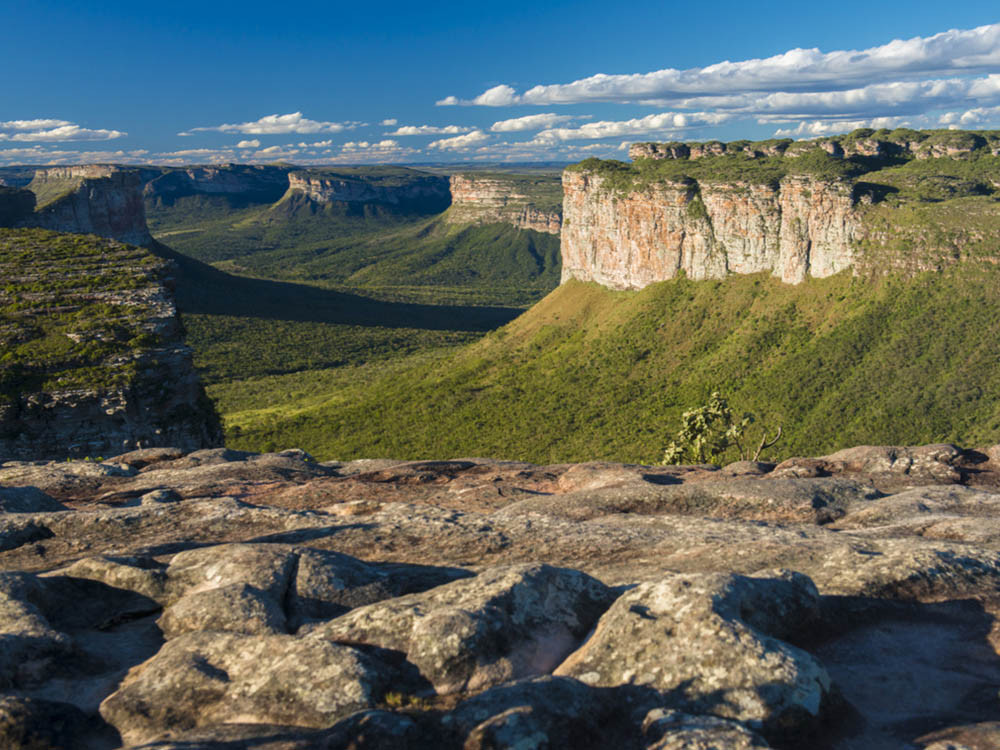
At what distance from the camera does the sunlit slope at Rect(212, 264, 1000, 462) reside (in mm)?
59812

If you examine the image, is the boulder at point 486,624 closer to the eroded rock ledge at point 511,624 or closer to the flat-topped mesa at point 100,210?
the eroded rock ledge at point 511,624

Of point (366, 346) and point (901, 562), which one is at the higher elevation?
point (901, 562)

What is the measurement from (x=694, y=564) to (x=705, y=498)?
603 cm

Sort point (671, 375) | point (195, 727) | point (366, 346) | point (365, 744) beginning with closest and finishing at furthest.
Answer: point (365, 744) < point (195, 727) < point (671, 375) < point (366, 346)

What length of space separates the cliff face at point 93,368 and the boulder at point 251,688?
94.9ft

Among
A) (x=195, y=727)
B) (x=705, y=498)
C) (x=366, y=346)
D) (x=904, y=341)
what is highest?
(x=195, y=727)

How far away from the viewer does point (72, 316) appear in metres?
41.8

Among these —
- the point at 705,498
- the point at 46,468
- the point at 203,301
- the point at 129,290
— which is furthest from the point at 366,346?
the point at 705,498

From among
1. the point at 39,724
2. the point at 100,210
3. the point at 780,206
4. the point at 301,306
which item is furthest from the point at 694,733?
the point at 100,210

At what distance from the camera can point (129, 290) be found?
4509 centimetres

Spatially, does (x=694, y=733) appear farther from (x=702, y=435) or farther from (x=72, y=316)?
(x=72, y=316)

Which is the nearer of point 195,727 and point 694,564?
point 195,727

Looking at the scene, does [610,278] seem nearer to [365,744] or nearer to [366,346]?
[366,346]

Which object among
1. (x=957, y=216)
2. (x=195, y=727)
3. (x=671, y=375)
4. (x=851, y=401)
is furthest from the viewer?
(x=671, y=375)
